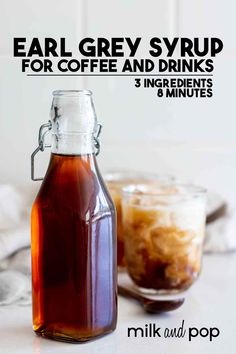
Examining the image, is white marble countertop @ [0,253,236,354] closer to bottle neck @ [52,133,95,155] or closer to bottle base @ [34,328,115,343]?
bottle base @ [34,328,115,343]

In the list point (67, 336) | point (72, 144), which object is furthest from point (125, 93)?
point (67, 336)

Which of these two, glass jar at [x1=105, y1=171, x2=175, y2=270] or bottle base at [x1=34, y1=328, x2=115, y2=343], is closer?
bottle base at [x1=34, y1=328, x2=115, y2=343]

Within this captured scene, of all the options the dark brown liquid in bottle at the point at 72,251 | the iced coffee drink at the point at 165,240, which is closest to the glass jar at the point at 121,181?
the iced coffee drink at the point at 165,240

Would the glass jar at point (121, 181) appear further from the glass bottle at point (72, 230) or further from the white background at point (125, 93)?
the glass bottle at point (72, 230)

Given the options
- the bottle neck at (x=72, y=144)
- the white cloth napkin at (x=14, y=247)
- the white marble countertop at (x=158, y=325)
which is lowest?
the white marble countertop at (x=158, y=325)

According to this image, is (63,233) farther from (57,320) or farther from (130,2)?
(130,2)

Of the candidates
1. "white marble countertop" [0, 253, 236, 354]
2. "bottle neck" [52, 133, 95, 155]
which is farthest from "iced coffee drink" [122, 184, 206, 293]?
"bottle neck" [52, 133, 95, 155]

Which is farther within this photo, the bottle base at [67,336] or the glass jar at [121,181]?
the glass jar at [121,181]

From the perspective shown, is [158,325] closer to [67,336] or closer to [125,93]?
[67,336]
